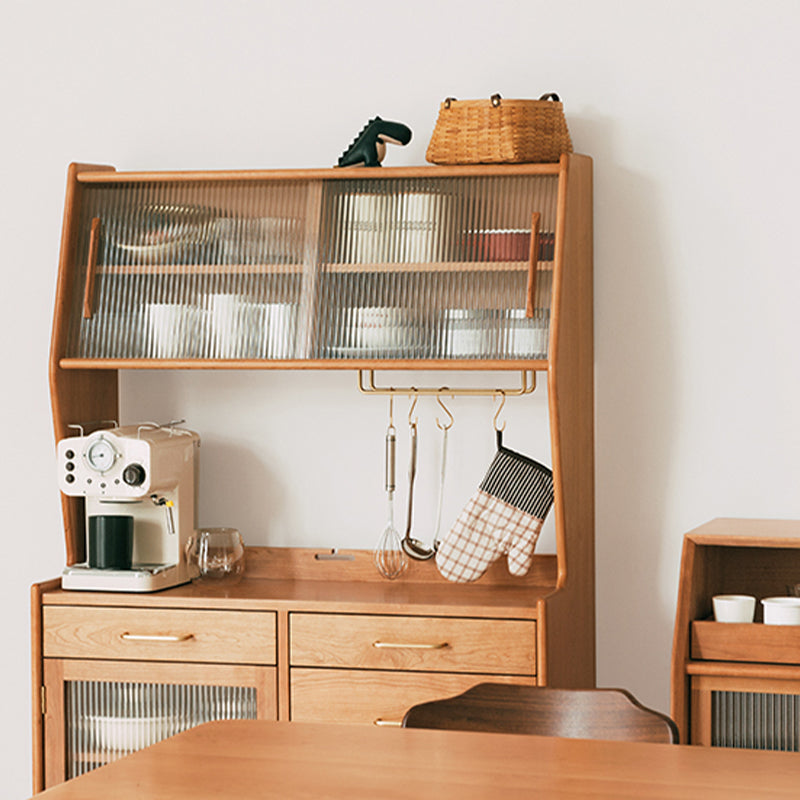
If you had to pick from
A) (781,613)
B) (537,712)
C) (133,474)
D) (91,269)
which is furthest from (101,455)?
(781,613)

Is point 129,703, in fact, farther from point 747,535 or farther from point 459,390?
point 747,535

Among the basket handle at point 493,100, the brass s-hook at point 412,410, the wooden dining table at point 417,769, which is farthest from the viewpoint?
the brass s-hook at point 412,410

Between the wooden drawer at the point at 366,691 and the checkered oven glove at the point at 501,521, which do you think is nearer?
the wooden drawer at the point at 366,691

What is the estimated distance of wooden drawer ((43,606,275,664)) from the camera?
124 inches

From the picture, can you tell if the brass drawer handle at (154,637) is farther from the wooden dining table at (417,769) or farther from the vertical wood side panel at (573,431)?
the wooden dining table at (417,769)

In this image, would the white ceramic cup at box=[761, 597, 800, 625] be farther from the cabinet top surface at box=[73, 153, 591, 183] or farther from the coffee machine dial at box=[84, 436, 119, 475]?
the coffee machine dial at box=[84, 436, 119, 475]

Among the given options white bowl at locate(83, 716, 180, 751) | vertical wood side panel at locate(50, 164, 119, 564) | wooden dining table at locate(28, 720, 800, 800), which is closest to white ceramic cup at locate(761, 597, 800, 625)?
wooden dining table at locate(28, 720, 800, 800)

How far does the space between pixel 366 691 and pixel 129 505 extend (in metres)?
0.85

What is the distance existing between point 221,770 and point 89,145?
249 centimetres

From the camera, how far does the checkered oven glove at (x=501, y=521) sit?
327cm

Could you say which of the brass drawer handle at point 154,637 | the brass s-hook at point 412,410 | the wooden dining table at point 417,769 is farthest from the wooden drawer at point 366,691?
the wooden dining table at point 417,769

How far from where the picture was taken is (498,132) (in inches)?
124

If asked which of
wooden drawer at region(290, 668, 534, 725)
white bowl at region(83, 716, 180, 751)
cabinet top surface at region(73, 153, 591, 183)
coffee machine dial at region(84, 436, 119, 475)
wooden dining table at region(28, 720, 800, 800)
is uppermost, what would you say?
cabinet top surface at region(73, 153, 591, 183)

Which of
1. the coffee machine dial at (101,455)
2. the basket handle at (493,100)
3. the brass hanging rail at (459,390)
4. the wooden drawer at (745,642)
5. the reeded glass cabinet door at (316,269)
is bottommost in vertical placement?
the wooden drawer at (745,642)
